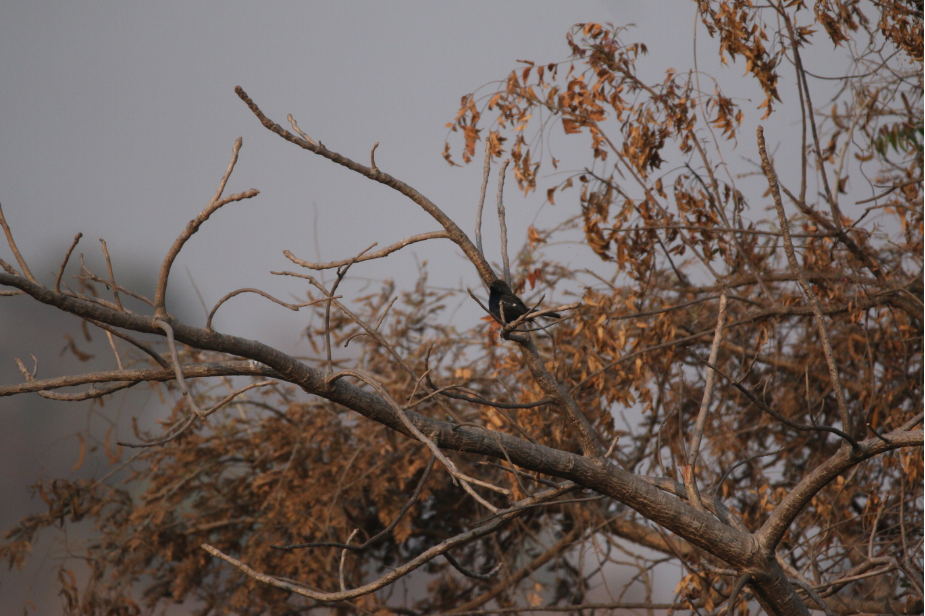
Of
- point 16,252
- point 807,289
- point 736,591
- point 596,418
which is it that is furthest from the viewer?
point 596,418

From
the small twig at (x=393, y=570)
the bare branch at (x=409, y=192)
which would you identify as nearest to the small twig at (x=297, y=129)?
the bare branch at (x=409, y=192)

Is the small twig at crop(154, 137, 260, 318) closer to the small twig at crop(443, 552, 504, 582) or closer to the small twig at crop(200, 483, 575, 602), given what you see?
the small twig at crop(200, 483, 575, 602)

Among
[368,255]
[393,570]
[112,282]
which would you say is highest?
[368,255]

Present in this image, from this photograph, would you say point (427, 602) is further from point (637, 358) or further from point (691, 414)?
point (637, 358)

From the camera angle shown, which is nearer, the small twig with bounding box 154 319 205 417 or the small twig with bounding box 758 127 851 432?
the small twig with bounding box 154 319 205 417

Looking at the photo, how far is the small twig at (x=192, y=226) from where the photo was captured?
1.40m

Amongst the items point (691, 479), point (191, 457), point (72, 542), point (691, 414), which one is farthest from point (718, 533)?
point (72, 542)

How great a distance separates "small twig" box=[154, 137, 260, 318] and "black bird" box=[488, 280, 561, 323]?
69 centimetres

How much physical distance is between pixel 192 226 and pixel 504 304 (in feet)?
2.57

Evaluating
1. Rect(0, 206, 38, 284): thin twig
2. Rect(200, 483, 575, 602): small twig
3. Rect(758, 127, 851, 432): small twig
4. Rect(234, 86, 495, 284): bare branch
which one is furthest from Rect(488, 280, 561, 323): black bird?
Rect(0, 206, 38, 284): thin twig

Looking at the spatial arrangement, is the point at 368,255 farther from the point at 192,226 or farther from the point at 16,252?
the point at 16,252

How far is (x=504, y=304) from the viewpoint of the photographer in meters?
1.84

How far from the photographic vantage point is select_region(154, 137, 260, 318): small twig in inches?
54.9

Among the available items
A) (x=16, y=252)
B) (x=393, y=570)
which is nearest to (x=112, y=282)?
(x=16, y=252)
